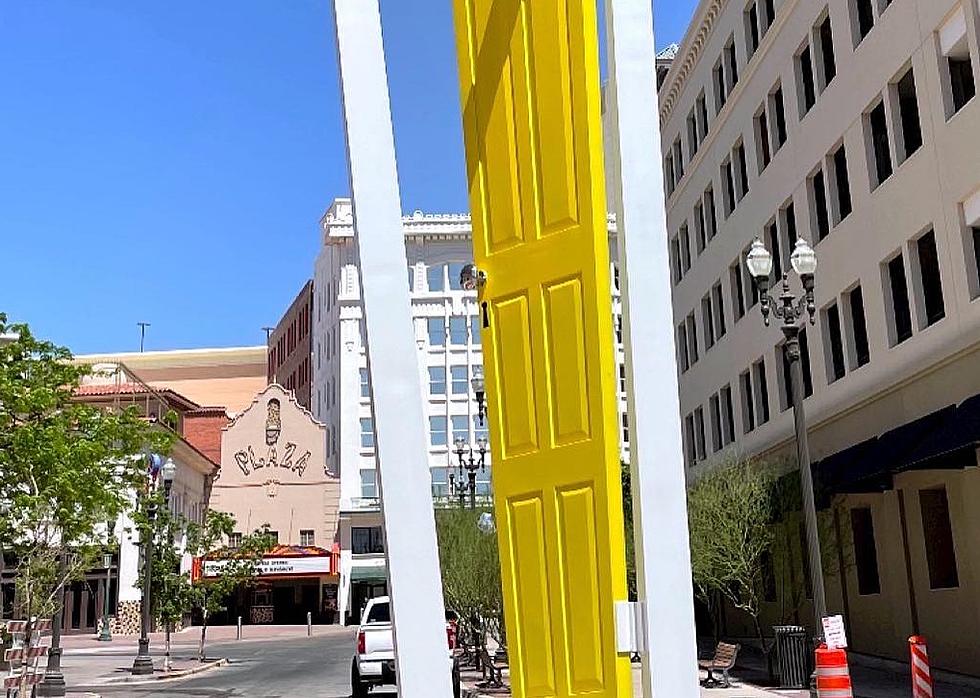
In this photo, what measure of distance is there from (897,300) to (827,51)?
6.86m

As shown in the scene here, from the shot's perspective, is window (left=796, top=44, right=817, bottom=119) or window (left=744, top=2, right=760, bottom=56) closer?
window (left=796, top=44, right=817, bottom=119)

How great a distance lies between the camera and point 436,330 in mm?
4438

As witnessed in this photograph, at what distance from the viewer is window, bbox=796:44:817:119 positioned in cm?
2728

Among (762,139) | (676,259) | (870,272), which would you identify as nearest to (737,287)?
(762,139)

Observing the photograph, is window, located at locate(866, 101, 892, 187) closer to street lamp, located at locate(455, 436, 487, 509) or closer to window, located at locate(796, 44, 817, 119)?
window, located at locate(796, 44, 817, 119)

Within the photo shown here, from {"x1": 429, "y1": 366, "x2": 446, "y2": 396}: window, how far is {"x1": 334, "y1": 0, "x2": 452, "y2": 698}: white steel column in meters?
0.37

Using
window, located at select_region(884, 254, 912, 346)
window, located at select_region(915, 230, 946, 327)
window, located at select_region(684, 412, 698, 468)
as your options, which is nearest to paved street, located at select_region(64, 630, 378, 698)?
window, located at select_region(884, 254, 912, 346)

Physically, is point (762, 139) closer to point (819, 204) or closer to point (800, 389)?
point (819, 204)

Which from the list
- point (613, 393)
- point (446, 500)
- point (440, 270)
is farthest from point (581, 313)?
point (446, 500)

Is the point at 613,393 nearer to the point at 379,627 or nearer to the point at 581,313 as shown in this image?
the point at 581,313

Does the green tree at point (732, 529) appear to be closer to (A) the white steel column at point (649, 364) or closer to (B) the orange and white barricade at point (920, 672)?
(B) the orange and white barricade at point (920, 672)

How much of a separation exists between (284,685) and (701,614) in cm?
1788

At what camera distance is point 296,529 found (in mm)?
71750

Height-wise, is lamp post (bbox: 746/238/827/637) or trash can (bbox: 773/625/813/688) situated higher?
lamp post (bbox: 746/238/827/637)
